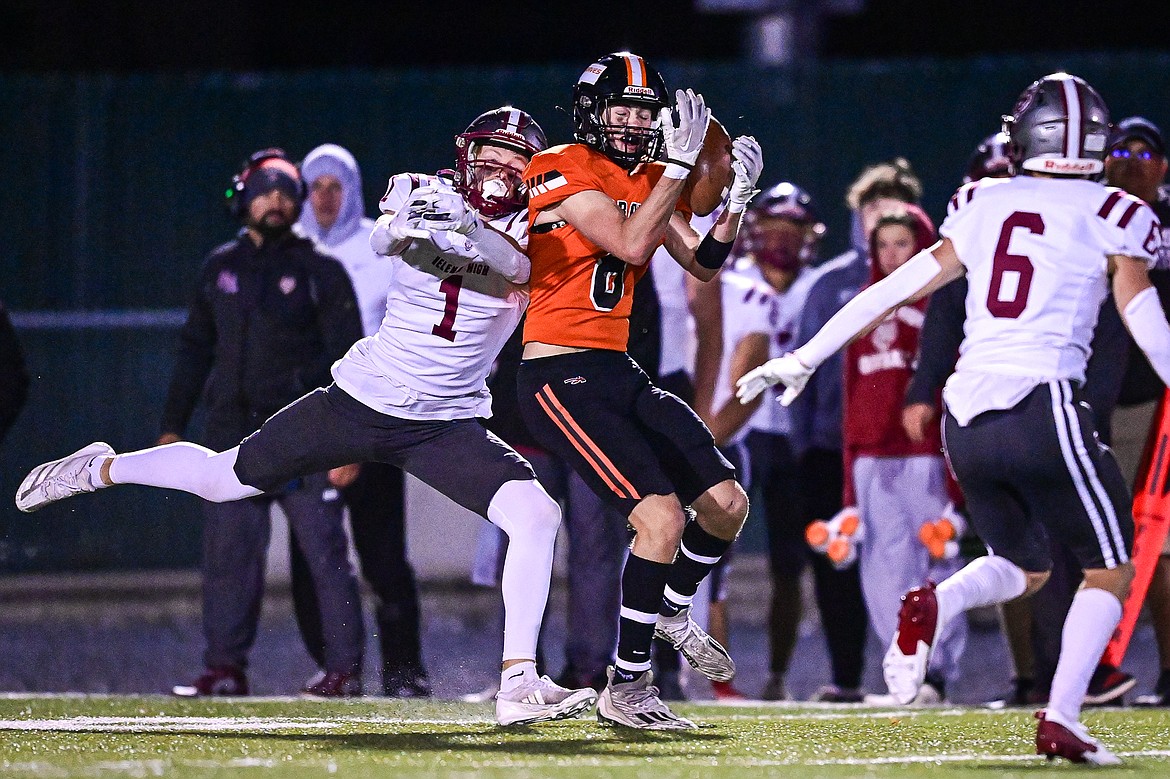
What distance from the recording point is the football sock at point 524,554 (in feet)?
18.8

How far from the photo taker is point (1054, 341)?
5.27 meters

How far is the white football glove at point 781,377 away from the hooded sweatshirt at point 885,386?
2305 millimetres

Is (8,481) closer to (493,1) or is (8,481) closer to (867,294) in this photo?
(867,294)

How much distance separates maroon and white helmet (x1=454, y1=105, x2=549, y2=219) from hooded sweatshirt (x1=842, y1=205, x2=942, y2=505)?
77.4 inches

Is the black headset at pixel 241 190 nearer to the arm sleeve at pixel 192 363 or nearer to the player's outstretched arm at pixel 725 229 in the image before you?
the arm sleeve at pixel 192 363

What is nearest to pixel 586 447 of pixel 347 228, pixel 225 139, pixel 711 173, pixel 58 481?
pixel 711 173

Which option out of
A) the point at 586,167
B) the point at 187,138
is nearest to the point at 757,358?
the point at 586,167

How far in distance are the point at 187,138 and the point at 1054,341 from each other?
22.1 feet

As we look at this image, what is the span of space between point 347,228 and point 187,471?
2.47m

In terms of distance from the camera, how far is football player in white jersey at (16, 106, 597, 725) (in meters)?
5.71

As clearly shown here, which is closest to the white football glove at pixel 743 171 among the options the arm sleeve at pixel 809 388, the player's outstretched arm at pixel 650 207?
the player's outstretched arm at pixel 650 207

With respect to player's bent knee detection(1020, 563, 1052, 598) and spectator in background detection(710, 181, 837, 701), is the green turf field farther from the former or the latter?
spectator in background detection(710, 181, 837, 701)

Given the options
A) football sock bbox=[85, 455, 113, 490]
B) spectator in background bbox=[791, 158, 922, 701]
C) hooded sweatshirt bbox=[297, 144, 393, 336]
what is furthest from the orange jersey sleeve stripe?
hooded sweatshirt bbox=[297, 144, 393, 336]

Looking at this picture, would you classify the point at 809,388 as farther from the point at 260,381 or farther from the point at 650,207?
the point at 650,207
